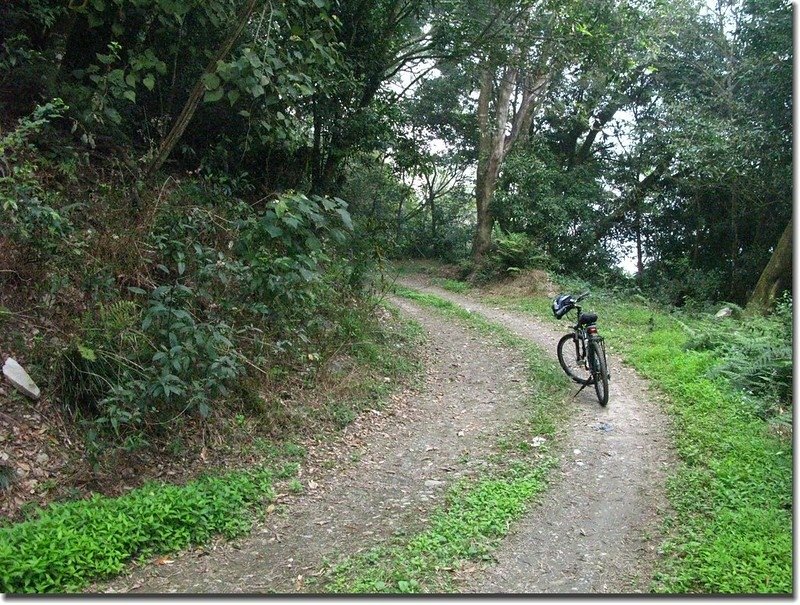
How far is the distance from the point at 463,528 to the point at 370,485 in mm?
1145

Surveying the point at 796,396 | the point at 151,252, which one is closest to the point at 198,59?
the point at 151,252

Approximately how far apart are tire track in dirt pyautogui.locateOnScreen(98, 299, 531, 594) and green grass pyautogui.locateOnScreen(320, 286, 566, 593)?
0.15 metres

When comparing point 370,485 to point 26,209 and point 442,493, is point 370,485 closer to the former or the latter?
point 442,493

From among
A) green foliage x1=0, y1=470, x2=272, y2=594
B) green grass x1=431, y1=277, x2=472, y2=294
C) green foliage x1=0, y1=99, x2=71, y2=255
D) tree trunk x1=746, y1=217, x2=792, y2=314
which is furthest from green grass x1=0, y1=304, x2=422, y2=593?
green grass x1=431, y1=277, x2=472, y2=294

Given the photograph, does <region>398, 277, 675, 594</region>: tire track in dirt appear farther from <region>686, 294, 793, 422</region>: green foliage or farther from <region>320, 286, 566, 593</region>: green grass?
<region>686, 294, 793, 422</region>: green foliage

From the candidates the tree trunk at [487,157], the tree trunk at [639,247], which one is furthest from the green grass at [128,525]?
the tree trunk at [639,247]

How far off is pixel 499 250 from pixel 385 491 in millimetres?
11847

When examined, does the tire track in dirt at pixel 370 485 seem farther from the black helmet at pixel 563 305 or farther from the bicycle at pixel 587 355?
the black helmet at pixel 563 305

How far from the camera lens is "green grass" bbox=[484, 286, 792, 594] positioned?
3686 millimetres

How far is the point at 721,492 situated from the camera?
473cm

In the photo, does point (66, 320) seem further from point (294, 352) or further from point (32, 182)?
point (294, 352)

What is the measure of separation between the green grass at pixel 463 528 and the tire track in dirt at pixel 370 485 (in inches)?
6.1

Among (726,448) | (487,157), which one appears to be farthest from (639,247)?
(726,448)

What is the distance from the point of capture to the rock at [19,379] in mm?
4734
